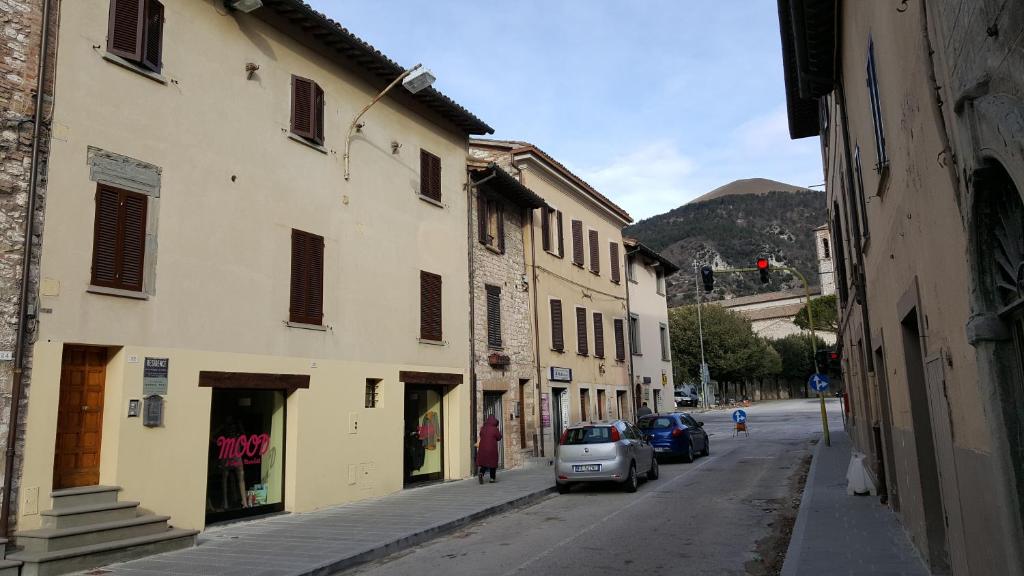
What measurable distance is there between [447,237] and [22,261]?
35.0 feet

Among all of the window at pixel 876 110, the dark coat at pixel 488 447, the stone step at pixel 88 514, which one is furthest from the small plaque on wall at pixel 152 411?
the window at pixel 876 110

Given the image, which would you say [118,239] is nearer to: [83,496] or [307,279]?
[83,496]

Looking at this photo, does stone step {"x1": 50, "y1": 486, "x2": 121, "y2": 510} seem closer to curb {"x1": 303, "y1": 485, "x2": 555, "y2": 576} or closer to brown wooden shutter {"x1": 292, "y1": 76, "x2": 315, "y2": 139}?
curb {"x1": 303, "y1": 485, "x2": 555, "y2": 576}

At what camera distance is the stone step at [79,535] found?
8836 millimetres

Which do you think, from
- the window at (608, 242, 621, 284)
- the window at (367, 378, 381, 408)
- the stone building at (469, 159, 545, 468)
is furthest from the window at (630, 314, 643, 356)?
the window at (367, 378, 381, 408)

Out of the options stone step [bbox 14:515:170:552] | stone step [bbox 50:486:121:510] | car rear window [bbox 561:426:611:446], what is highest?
car rear window [bbox 561:426:611:446]

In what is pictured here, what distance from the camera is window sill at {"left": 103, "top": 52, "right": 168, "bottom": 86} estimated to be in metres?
10.7

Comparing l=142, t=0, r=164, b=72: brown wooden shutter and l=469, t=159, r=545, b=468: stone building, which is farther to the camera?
l=469, t=159, r=545, b=468: stone building

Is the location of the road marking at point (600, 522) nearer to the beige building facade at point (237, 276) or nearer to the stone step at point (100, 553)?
the stone step at point (100, 553)

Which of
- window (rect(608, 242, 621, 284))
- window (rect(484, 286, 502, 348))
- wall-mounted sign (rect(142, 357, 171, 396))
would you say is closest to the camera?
wall-mounted sign (rect(142, 357, 171, 396))

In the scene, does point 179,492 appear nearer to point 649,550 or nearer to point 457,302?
point 649,550

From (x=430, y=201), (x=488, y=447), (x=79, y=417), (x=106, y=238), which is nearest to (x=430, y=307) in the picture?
(x=430, y=201)

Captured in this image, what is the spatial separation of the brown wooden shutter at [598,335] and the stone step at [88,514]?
19115mm

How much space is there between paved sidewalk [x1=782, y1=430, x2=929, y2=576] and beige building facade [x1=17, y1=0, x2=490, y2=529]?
28.5ft
